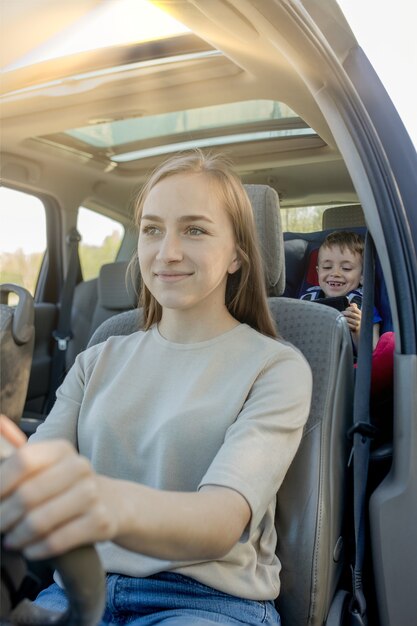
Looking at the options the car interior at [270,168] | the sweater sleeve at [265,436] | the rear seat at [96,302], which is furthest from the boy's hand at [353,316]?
the rear seat at [96,302]

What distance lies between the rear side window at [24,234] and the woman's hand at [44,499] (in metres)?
2.15

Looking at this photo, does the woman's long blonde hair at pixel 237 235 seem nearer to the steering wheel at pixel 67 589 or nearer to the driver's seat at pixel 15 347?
the driver's seat at pixel 15 347

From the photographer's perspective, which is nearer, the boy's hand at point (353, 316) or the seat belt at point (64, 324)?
the boy's hand at point (353, 316)

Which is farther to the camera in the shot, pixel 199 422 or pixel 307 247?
pixel 307 247

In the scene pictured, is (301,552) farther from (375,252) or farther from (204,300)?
(375,252)

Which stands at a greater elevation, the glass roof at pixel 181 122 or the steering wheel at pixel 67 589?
the glass roof at pixel 181 122

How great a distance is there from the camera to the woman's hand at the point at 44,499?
53cm

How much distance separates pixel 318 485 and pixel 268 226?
0.64 metres

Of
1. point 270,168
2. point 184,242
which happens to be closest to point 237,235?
point 184,242

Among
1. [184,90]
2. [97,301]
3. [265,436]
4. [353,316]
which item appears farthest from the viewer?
Result: [97,301]

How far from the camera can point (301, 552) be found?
135cm

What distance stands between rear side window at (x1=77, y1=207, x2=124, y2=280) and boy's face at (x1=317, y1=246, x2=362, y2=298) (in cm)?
281

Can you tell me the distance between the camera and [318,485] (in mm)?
1376

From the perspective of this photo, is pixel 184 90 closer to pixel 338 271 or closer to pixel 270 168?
pixel 270 168
